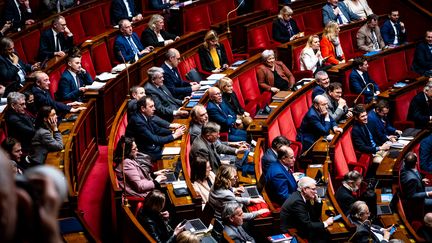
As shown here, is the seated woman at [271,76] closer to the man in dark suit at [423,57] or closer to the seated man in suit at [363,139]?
the seated man in suit at [363,139]

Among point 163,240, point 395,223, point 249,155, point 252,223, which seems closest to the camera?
point 163,240

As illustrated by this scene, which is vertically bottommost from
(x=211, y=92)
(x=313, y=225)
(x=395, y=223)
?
(x=395, y=223)

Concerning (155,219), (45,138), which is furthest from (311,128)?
(155,219)

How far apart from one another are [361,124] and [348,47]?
234 centimetres

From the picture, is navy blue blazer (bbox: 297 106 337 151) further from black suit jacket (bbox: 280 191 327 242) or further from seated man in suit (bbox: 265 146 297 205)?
black suit jacket (bbox: 280 191 327 242)

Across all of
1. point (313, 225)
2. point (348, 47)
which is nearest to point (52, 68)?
point (313, 225)

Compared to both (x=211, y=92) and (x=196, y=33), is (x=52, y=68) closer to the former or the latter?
(x=211, y=92)

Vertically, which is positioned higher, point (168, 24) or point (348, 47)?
point (168, 24)

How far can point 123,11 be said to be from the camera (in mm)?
8398

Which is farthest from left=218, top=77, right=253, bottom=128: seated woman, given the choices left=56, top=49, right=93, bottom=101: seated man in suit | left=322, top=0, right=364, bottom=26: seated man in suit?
left=322, top=0, right=364, bottom=26: seated man in suit

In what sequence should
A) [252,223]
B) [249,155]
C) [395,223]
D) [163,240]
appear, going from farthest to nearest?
[249,155]
[395,223]
[252,223]
[163,240]

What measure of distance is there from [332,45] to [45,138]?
388 cm

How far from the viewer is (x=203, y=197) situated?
5004 mm

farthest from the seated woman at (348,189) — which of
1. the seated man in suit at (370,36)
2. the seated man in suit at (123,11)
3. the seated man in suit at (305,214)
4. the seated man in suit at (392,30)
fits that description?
the seated man in suit at (392,30)
